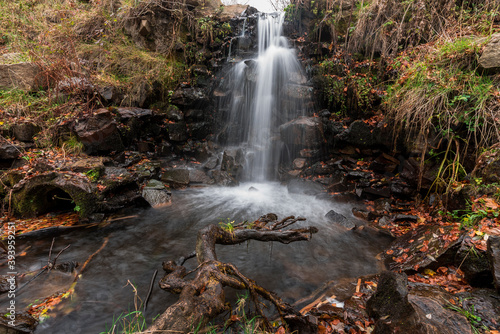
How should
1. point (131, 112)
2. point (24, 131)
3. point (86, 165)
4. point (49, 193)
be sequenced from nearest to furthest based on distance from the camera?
1. point (49, 193)
2. point (86, 165)
3. point (24, 131)
4. point (131, 112)

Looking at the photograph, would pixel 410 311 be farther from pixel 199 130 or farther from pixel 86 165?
pixel 199 130

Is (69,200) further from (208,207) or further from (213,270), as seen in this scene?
(213,270)

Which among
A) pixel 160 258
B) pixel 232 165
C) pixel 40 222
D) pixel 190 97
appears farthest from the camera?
pixel 190 97

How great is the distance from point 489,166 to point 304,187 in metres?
4.24

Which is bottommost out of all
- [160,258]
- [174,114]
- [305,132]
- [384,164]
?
[160,258]

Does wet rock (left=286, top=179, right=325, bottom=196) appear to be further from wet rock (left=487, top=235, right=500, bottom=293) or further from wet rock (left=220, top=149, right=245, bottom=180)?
wet rock (left=487, top=235, right=500, bottom=293)

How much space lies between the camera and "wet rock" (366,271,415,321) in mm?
2158

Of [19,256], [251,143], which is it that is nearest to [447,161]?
[251,143]

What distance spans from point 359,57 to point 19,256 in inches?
403

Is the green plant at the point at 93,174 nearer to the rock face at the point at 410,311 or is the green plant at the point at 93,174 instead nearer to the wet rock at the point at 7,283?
the wet rock at the point at 7,283

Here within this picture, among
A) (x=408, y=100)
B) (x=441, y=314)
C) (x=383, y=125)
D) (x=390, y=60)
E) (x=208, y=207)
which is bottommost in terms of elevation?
(x=208, y=207)

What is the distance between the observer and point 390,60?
6.87 m

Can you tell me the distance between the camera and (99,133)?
22.4ft

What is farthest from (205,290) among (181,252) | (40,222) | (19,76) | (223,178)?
(19,76)
